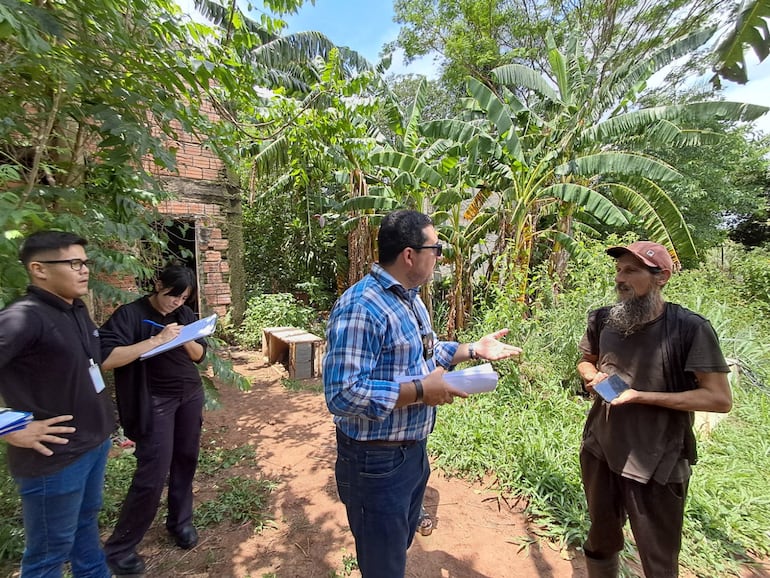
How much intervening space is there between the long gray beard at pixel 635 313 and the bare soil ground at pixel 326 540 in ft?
5.37

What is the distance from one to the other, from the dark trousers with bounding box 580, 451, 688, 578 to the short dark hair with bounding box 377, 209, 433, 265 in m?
1.46

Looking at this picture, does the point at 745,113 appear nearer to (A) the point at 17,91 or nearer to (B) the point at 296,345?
(B) the point at 296,345

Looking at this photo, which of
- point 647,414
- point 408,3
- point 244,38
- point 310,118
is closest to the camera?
point 647,414

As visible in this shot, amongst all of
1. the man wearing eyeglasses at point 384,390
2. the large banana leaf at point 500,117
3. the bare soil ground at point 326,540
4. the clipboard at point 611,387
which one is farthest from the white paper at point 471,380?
the large banana leaf at point 500,117

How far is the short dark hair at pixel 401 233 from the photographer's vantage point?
154 centimetres

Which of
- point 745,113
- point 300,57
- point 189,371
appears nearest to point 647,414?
point 189,371

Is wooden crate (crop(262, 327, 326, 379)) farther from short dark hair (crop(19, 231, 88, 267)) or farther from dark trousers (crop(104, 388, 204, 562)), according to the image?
short dark hair (crop(19, 231, 88, 267))

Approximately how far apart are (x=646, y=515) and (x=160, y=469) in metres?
2.50

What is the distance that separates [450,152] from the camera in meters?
6.17

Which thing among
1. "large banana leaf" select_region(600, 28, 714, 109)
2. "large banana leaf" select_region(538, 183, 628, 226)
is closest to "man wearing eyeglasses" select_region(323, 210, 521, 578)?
"large banana leaf" select_region(538, 183, 628, 226)

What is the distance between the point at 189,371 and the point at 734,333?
6.60 m

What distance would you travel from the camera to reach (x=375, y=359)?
1.43 m

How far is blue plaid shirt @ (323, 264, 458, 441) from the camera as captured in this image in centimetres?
134

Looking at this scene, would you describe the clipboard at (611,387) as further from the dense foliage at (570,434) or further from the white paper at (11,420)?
the white paper at (11,420)
